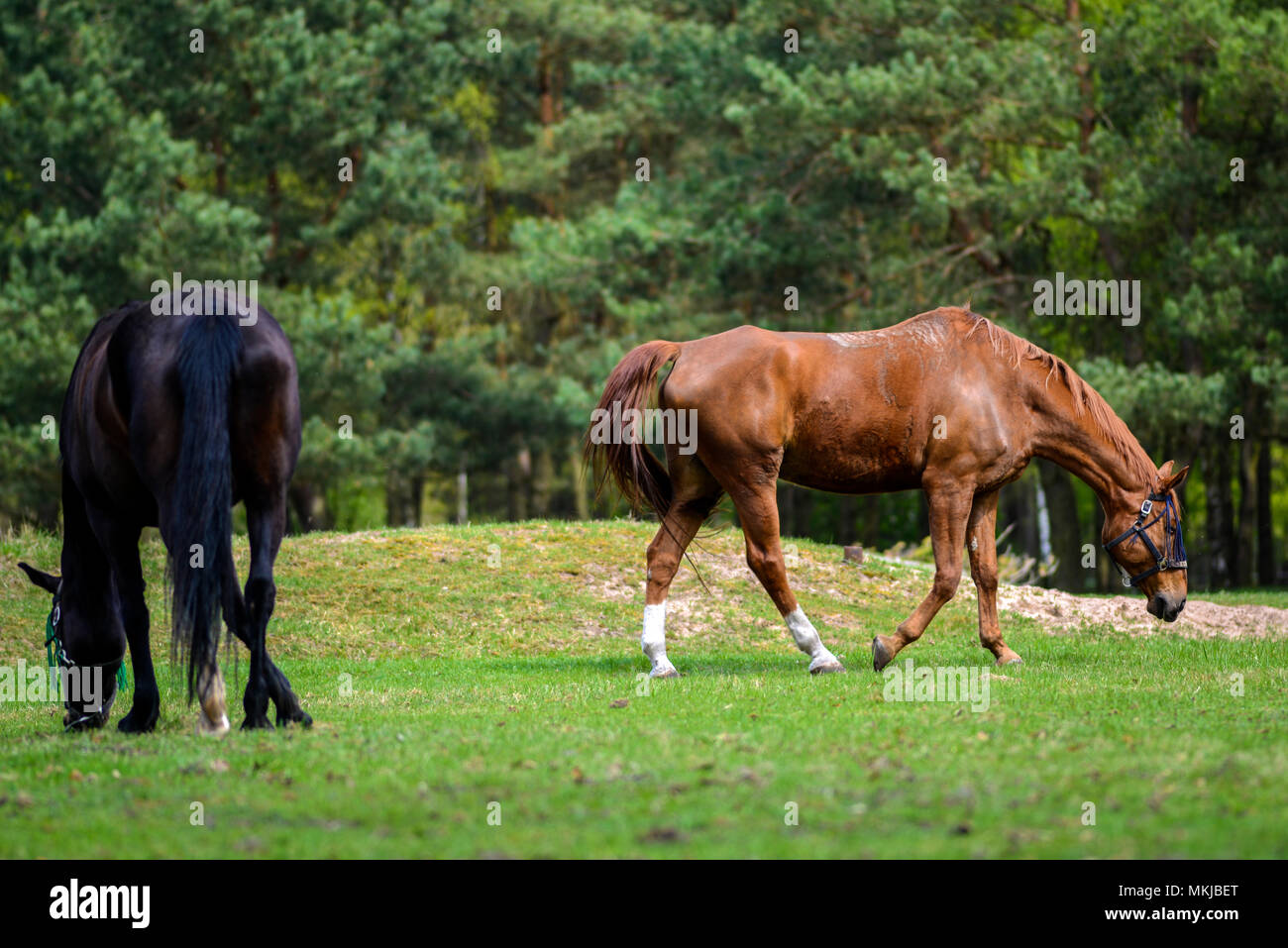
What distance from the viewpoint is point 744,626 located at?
1377cm

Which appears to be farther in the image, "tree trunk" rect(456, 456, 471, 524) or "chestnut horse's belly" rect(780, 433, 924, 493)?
"tree trunk" rect(456, 456, 471, 524)

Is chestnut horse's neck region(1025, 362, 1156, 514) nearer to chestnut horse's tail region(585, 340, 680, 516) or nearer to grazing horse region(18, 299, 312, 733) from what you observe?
chestnut horse's tail region(585, 340, 680, 516)

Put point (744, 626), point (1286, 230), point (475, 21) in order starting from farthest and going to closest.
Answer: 1. point (475, 21)
2. point (1286, 230)
3. point (744, 626)

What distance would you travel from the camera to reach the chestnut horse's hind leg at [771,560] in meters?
10.1

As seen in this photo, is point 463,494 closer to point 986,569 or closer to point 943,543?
point 986,569

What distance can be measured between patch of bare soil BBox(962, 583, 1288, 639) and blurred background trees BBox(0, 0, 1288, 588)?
5.01m

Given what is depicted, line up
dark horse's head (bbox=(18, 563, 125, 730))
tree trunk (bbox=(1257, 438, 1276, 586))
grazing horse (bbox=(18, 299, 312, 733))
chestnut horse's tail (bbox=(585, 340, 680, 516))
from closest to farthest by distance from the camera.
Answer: grazing horse (bbox=(18, 299, 312, 733)), dark horse's head (bbox=(18, 563, 125, 730)), chestnut horse's tail (bbox=(585, 340, 680, 516)), tree trunk (bbox=(1257, 438, 1276, 586))

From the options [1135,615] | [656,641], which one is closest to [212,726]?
[656,641]

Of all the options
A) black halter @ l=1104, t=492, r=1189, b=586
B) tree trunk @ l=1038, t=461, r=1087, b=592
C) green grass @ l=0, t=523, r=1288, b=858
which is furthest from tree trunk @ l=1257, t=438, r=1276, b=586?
black halter @ l=1104, t=492, r=1189, b=586

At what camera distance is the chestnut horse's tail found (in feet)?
33.8

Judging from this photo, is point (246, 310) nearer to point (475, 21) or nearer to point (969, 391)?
point (969, 391)
